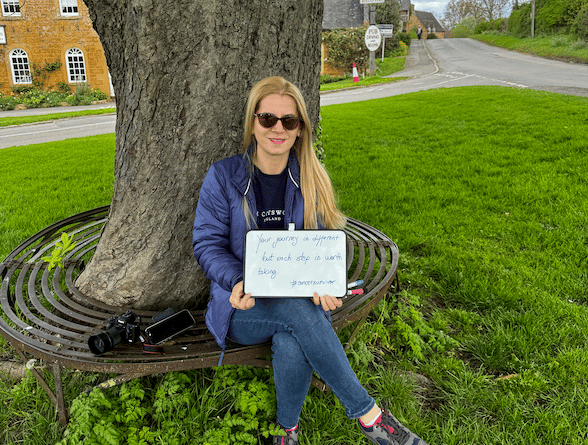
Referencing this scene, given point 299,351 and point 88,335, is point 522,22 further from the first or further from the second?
point 88,335

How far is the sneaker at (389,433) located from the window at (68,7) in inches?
1060

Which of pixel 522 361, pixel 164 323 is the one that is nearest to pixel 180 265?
pixel 164 323

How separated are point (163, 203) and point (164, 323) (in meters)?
0.81

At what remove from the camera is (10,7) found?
22.9 m

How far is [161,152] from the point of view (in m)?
2.58

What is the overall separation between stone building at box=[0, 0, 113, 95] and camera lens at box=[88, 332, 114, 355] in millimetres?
24662

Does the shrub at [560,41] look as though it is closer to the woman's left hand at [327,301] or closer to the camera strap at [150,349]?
the woman's left hand at [327,301]

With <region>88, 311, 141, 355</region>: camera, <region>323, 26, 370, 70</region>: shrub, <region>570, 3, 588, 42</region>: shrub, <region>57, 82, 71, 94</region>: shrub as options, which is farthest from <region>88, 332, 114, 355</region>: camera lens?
<region>570, 3, 588, 42</region>: shrub

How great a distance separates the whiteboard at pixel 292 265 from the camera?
1.94 meters

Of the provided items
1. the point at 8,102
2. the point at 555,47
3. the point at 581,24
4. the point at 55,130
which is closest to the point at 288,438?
the point at 55,130

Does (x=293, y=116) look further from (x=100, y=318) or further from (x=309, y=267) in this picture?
(x=100, y=318)

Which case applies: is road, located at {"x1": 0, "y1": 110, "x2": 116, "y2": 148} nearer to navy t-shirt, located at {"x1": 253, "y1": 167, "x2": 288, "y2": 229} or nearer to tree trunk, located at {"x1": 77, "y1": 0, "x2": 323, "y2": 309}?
tree trunk, located at {"x1": 77, "y1": 0, "x2": 323, "y2": 309}

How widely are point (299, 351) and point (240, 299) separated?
14.9 inches

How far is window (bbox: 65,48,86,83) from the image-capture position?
77.9 feet
